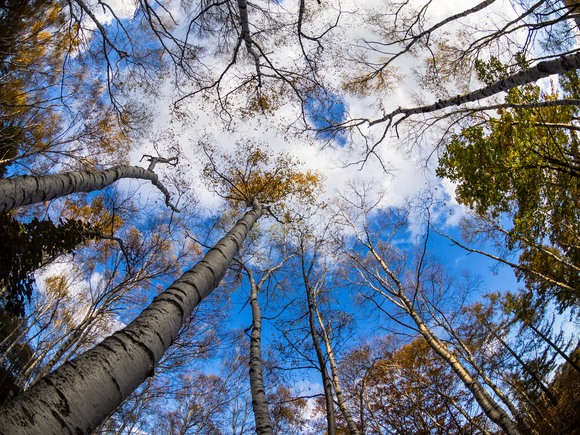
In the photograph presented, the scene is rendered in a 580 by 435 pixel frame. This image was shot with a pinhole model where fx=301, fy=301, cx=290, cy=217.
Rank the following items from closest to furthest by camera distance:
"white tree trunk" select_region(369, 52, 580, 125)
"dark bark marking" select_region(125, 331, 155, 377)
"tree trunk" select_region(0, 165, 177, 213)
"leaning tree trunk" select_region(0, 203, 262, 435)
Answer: "leaning tree trunk" select_region(0, 203, 262, 435) → "dark bark marking" select_region(125, 331, 155, 377) → "tree trunk" select_region(0, 165, 177, 213) → "white tree trunk" select_region(369, 52, 580, 125)

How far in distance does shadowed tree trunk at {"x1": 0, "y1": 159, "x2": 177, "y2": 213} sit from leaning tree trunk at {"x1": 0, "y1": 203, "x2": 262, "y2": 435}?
2666 mm

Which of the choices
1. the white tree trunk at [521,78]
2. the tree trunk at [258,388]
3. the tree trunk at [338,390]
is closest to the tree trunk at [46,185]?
the tree trunk at [258,388]

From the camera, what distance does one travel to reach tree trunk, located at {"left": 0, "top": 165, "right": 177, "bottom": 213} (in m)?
3.43

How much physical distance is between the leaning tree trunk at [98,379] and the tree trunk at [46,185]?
2.67 m

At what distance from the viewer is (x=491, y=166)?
5.08 metres

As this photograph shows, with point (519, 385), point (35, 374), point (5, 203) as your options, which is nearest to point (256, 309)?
point (5, 203)

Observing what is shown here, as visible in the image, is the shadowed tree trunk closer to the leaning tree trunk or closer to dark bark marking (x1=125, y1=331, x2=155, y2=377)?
the leaning tree trunk

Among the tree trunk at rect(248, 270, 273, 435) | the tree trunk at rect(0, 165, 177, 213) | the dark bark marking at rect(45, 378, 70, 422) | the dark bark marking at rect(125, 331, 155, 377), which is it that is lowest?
the dark bark marking at rect(45, 378, 70, 422)

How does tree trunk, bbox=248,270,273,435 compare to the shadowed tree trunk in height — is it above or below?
below

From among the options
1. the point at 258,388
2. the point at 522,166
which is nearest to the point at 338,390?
the point at 258,388

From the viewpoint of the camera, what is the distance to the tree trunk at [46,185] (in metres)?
3.43

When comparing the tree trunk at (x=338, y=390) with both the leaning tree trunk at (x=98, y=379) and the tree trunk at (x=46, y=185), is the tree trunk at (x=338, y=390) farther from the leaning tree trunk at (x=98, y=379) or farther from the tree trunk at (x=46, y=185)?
the tree trunk at (x=46, y=185)

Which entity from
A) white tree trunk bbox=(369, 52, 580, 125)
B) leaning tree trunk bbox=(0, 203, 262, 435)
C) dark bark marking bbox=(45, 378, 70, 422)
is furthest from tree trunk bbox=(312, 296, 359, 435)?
white tree trunk bbox=(369, 52, 580, 125)

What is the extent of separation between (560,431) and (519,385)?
13.8 ft
